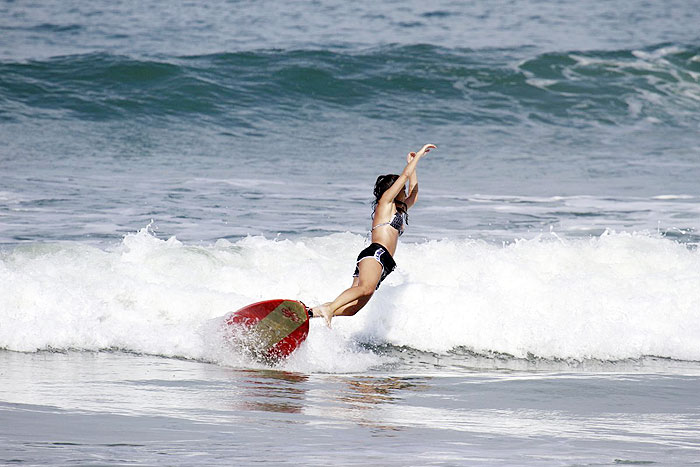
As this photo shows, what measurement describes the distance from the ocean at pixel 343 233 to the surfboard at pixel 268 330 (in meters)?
0.12

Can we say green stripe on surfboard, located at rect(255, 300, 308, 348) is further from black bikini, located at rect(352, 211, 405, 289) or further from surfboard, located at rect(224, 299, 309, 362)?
black bikini, located at rect(352, 211, 405, 289)

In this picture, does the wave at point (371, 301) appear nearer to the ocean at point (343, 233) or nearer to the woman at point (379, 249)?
the ocean at point (343, 233)

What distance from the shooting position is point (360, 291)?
816 cm

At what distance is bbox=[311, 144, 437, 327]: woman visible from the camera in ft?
26.5

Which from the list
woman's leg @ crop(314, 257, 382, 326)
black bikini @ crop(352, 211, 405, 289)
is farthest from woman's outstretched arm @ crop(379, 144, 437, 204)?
woman's leg @ crop(314, 257, 382, 326)

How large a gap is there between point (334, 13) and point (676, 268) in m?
18.8

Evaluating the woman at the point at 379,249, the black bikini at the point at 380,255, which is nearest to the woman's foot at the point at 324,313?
the woman at the point at 379,249

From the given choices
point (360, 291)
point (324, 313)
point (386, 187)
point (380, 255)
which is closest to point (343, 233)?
point (386, 187)

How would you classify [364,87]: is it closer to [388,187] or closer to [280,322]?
[388,187]

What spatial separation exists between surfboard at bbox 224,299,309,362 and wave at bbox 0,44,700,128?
12.4 meters

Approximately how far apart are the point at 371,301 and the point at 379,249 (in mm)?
911

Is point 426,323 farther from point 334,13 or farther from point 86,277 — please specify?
point 334,13

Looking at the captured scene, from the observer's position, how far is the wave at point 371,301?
801 cm

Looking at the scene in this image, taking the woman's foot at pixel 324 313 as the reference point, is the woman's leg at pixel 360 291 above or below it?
above
